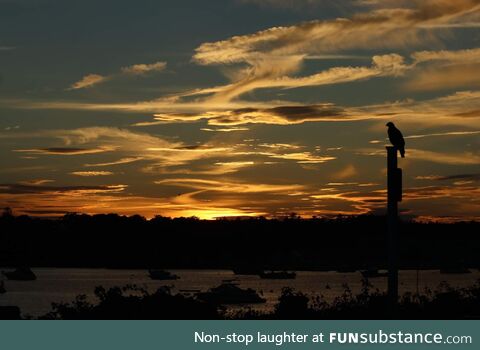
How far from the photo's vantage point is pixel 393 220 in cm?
1998

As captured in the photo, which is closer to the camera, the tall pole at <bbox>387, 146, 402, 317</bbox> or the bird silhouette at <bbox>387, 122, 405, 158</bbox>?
the tall pole at <bbox>387, 146, 402, 317</bbox>

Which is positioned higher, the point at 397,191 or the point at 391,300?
the point at 397,191

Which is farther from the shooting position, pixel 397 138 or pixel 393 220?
pixel 397 138

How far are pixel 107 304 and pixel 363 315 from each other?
8.97 meters

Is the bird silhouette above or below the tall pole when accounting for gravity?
above

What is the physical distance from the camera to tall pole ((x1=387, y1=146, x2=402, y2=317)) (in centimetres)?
1981

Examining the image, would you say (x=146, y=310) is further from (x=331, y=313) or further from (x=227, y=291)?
(x=227, y=291)

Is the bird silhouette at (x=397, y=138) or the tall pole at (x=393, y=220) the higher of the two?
the bird silhouette at (x=397, y=138)

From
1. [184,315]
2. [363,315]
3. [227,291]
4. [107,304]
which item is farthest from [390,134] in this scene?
[227,291]

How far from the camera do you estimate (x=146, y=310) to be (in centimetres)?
3136

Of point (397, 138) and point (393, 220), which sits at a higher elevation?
point (397, 138)

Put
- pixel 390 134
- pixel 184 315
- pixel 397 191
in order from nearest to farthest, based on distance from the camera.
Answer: pixel 397 191 < pixel 390 134 < pixel 184 315

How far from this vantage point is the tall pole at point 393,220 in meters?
19.8

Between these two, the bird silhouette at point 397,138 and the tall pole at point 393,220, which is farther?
the bird silhouette at point 397,138
